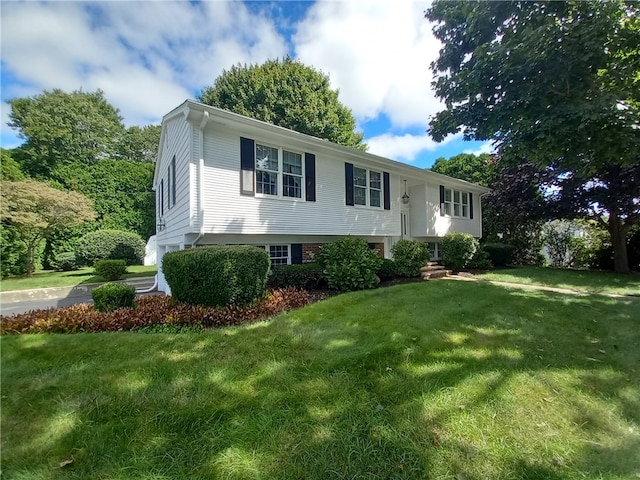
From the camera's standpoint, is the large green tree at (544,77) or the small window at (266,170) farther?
the small window at (266,170)

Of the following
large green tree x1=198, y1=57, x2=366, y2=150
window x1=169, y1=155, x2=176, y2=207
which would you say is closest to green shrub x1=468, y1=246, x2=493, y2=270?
window x1=169, y1=155, x2=176, y2=207

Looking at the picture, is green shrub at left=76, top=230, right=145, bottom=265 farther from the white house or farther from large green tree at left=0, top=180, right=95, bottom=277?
the white house

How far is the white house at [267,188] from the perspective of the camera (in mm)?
7371

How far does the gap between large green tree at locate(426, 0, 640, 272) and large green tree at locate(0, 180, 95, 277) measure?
12.2m

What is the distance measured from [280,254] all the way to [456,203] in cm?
1077

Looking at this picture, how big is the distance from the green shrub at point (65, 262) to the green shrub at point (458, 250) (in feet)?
54.0

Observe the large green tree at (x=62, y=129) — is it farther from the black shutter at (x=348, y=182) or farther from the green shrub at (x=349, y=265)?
the green shrub at (x=349, y=265)

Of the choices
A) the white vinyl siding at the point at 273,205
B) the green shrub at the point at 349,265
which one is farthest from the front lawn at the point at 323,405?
the white vinyl siding at the point at 273,205

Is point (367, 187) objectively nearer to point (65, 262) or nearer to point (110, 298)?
point (110, 298)

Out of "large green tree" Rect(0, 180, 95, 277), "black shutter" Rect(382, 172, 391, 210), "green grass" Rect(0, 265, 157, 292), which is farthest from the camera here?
"black shutter" Rect(382, 172, 391, 210)

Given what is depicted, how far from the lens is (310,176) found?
367 inches

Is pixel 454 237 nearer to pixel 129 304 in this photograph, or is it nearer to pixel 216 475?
pixel 129 304

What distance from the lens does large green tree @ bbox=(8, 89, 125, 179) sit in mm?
14295

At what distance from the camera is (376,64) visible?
8352 millimetres
